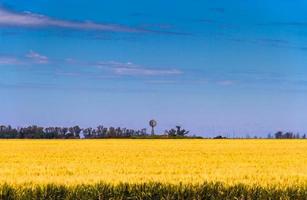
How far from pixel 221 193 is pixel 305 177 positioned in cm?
344

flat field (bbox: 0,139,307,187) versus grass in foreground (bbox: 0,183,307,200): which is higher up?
flat field (bbox: 0,139,307,187)

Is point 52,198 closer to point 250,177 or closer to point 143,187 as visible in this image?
point 143,187

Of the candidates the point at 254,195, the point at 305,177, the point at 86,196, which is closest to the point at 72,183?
the point at 86,196

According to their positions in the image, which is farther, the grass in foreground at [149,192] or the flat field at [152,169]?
the flat field at [152,169]

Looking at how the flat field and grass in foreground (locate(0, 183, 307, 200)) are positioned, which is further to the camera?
the flat field

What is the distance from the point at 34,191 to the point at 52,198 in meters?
0.41

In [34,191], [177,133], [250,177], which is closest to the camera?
[34,191]

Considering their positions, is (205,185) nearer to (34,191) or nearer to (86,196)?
(86,196)

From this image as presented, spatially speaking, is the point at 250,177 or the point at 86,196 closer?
the point at 86,196

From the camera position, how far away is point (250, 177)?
17.2 m

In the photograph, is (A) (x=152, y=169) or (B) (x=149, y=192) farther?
(A) (x=152, y=169)

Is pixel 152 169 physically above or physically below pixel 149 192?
above

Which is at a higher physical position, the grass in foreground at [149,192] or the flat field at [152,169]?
the flat field at [152,169]

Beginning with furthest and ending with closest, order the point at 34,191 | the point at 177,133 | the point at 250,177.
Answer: the point at 177,133 < the point at 250,177 < the point at 34,191
